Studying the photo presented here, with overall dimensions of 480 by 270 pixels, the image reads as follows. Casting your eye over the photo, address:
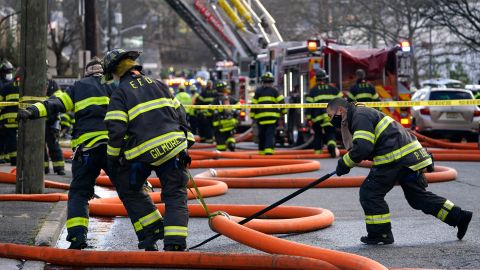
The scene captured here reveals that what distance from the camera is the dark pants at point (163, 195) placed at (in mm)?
7527

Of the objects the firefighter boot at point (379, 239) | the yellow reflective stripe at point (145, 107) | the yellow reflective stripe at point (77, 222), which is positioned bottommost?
the firefighter boot at point (379, 239)

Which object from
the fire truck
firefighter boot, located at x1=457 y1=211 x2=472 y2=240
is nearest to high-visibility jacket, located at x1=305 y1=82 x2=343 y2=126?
the fire truck

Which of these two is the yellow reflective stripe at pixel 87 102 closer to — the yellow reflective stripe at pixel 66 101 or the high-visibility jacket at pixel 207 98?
the yellow reflective stripe at pixel 66 101

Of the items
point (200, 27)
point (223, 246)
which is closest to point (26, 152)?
point (223, 246)

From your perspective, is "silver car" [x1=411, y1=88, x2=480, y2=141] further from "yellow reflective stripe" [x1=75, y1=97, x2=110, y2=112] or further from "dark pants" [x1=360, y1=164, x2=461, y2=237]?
"yellow reflective stripe" [x1=75, y1=97, x2=110, y2=112]

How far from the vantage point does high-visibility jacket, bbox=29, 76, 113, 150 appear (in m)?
8.35

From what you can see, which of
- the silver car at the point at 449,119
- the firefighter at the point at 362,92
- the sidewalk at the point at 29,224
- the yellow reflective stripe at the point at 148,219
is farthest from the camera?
the silver car at the point at 449,119

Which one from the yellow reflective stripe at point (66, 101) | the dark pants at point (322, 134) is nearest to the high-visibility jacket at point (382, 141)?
the yellow reflective stripe at point (66, 101)

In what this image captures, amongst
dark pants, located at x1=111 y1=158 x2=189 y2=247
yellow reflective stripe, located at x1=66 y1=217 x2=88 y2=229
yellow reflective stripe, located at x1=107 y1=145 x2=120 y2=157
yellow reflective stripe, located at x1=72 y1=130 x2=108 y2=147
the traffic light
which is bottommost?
yellow reflective stripe, located at x1=66 y1=217 x2=88 y2=229

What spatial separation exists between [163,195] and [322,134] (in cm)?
1186

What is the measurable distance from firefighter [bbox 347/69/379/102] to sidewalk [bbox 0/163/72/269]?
30.1 ft

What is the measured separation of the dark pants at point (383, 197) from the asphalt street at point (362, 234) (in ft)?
0.64

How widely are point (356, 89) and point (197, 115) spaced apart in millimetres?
8264

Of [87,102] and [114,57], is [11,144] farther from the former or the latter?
[114,57]
